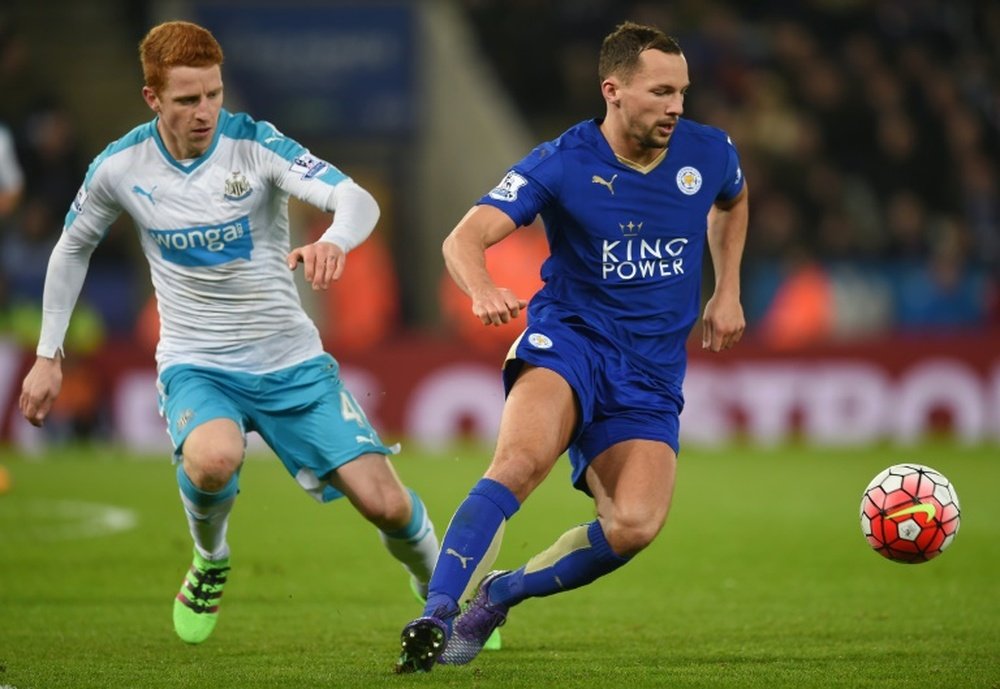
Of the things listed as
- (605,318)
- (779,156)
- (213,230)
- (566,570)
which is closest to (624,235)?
(605,318)

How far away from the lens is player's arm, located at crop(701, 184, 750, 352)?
6346mm

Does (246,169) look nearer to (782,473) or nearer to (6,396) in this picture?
(782,473)

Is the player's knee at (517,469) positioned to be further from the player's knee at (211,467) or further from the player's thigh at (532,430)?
the player's knee at (211,467)

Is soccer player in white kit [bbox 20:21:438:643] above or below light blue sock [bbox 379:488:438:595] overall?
above

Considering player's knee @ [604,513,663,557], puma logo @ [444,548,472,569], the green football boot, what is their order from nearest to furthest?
puma logo @ [444,548,472,569] < player's knee @ [604,513,663,557] < the green football boot

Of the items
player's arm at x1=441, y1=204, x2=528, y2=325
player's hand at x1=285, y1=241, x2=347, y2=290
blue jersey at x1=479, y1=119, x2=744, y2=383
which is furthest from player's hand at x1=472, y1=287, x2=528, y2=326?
blue jersey at x1=479, y1=119, x2=744, y2=383

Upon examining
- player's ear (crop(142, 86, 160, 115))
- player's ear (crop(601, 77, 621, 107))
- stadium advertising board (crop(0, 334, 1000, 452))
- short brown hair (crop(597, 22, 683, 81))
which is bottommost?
stadium advertising board (crop(0, 334, 1000, 452))

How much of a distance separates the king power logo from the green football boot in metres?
2.06

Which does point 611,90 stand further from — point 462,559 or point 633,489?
point 462,559

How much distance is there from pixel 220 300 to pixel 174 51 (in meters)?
0.99

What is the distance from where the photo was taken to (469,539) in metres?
5.59

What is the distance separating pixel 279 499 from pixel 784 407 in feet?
20.6

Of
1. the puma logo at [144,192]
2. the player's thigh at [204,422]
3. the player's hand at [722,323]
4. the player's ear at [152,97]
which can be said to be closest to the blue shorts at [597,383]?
the player's hand at [722,323]

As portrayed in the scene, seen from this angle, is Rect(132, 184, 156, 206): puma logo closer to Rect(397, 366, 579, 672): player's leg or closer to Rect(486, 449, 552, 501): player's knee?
Rect(397, 366, 579, 672): player's leg
